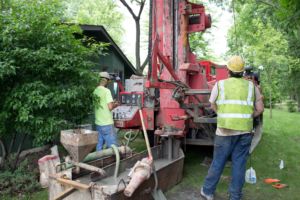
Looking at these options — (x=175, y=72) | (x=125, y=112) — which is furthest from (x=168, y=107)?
(x=125, y=112)

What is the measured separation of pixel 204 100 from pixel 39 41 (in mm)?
3173

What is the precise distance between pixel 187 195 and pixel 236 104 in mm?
1602

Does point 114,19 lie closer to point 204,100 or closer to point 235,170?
point 204,100

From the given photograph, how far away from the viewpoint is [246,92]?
160 inches

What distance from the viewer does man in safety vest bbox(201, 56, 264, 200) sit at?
4.05 meters

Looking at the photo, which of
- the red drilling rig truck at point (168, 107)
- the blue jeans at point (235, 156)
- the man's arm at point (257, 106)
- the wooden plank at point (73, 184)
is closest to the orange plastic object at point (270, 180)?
the red drilling rig truck at point (168, 107)

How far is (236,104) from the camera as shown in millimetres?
4051

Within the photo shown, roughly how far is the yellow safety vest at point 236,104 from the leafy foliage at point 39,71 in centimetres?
243

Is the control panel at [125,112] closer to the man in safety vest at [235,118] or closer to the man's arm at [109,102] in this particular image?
the man's arm at [109,102]

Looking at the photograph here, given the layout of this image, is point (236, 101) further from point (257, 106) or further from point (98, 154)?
point (98, 154)

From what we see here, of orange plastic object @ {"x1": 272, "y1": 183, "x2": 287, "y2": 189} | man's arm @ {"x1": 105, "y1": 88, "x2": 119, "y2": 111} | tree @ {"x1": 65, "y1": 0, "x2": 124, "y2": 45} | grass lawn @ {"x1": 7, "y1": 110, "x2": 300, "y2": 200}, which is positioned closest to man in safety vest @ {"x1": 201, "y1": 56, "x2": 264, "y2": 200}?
grass lawn @ {"x1": 7, "y1": 110, "x2": 300, "y2": 200}

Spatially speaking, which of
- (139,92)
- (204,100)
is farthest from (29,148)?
(204,100)

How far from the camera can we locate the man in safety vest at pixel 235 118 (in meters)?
4.05

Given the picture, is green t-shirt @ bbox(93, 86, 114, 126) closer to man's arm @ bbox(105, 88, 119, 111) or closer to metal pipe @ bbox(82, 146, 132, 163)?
man's arm @ bbox(105, 88, 119, 111)
